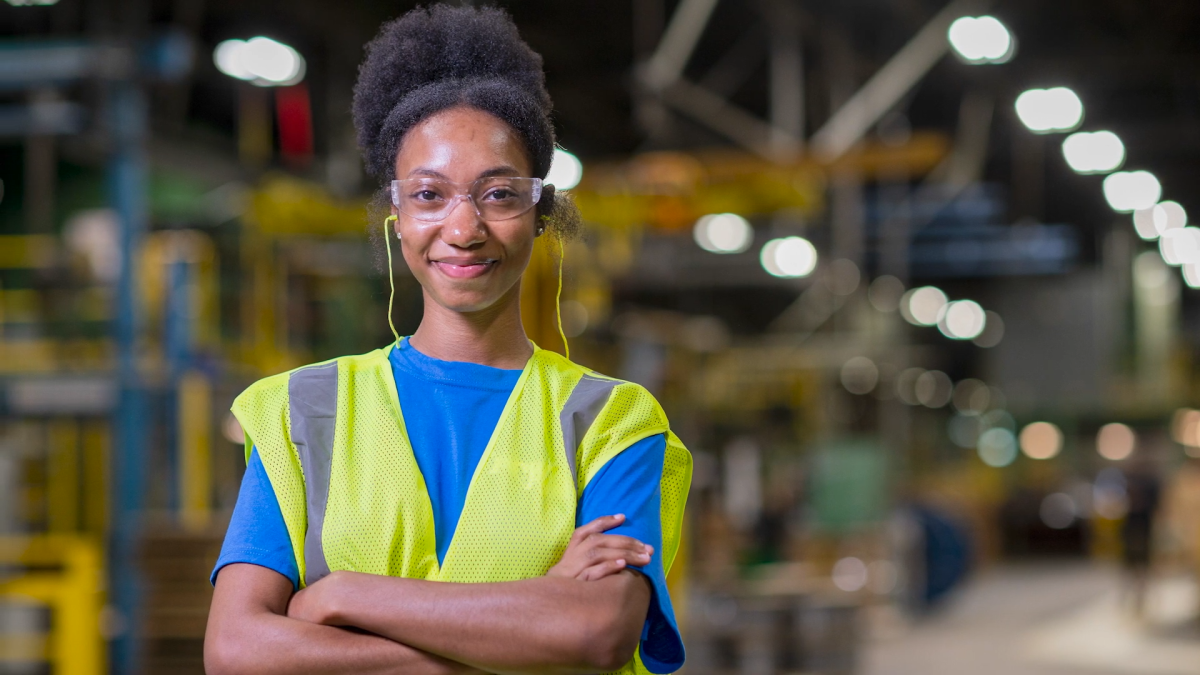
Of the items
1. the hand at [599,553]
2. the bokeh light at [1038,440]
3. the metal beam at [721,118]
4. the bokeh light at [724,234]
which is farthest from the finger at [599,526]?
the bokeh light at [1038,440]

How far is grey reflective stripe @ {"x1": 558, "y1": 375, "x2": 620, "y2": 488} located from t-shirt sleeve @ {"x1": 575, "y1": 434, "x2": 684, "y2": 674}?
→ 1.6 inches

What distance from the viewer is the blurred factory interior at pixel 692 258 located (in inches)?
312

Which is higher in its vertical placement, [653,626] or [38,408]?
[38,408]

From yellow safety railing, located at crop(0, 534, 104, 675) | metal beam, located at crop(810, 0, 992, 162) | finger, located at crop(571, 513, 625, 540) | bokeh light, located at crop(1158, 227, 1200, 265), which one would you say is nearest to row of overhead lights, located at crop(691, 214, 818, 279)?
metal beam, located at crop(810, 0, 992, 162)

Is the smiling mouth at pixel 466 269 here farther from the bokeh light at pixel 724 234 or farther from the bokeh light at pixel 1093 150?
the bokeh light at pixel 724 234

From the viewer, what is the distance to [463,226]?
→ 1.57 m

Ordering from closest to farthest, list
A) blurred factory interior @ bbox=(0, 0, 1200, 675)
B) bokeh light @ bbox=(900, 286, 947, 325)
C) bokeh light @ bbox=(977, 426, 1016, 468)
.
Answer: blurred factory interior @ bbox=(0, 0, 1200, 675) → bokeh light @ bbox=(900, 286, 947, 325) → bokeh light @ bbox=(977, 426, 1016, 468)

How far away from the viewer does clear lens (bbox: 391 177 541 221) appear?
159 centimetres

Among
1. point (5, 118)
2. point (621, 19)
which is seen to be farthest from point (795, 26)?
point (5, 118)

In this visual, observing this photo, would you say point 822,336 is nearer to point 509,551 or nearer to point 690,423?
point 690,423

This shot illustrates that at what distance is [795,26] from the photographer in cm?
1180

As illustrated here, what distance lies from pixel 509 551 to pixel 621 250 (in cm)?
755

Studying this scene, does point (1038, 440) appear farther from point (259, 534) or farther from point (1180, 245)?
point (259, 534)

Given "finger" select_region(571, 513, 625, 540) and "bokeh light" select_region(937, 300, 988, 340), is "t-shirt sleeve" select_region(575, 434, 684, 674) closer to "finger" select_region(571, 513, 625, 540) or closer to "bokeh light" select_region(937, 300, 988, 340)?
"finger" select_region(571, 513, 625, 540)
